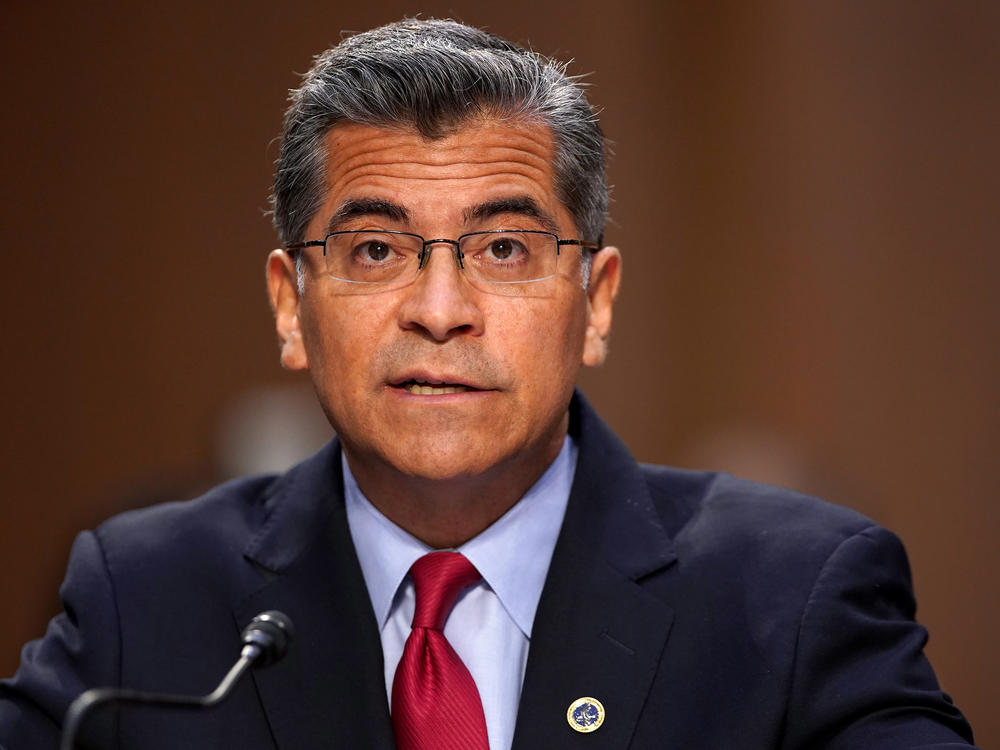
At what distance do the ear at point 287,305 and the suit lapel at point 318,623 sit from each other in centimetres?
20

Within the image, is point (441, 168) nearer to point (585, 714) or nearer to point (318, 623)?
point (318, 623)

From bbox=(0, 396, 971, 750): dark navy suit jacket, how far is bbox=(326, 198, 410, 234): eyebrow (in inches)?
18.1

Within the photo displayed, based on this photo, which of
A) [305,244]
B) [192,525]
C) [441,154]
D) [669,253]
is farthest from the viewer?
[669,253]

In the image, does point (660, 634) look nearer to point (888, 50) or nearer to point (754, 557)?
point (754, 557)

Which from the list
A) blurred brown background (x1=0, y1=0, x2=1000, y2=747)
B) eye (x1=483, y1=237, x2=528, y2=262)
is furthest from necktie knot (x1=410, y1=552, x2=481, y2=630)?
blurred brown background (x1=0, y1=0, x2=1000, y2=747)

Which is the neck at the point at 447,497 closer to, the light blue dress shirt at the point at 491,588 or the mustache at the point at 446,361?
the light blue dress shirt at the point at 491,588

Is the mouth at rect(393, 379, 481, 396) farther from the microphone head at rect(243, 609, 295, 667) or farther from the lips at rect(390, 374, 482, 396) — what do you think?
the microphone head at rect(243, 609, 295, 667)

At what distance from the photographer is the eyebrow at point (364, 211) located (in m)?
1.85

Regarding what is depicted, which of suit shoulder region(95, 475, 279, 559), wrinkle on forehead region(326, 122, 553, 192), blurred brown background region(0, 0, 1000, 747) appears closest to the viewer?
wrinkle on forehead region(326, 122, 553, 192)

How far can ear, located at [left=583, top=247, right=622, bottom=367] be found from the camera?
207 cm

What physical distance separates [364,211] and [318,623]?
63 centimetres

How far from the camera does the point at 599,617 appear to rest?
187cm

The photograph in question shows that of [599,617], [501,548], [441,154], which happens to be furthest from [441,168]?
[599,617]

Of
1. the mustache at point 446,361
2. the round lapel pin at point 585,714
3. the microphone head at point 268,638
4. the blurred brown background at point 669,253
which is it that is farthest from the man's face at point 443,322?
the blurred brown background at point 669,253
